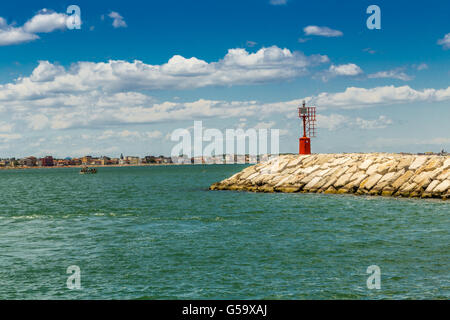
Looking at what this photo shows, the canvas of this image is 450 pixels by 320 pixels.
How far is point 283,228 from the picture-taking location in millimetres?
24734

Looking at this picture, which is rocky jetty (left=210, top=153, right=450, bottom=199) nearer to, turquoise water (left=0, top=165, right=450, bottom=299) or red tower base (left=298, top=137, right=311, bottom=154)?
red tower base (left=298, top=137, right=311, bottom=154)

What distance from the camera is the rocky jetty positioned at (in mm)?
37000

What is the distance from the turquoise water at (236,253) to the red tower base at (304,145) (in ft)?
65.4

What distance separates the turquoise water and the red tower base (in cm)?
1993

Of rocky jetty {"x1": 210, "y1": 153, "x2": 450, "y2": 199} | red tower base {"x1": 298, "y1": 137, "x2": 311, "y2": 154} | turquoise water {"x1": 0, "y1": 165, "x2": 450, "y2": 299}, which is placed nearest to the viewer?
turquoise water {"x1": 0, "y1": 165, "x2": 450, "y2": 299}

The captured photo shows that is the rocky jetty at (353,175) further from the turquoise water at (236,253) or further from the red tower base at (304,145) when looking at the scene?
the turquoise water at (236,253)

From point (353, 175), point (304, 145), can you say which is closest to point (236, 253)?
point (353, 175)

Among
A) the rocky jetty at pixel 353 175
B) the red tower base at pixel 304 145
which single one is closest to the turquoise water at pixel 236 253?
the rocky jetty at pixel 353 175

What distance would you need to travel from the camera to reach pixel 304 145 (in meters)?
52.5

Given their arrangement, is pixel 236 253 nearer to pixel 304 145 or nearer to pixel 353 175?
pixel 353 175

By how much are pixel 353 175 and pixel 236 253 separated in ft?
89.5

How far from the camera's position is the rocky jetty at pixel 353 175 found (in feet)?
121

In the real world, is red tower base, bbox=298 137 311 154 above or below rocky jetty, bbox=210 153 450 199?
above

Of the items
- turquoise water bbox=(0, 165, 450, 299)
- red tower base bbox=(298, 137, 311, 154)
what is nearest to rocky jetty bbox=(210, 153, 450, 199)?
red tower base bbox=(298, 137, 311, 154)
